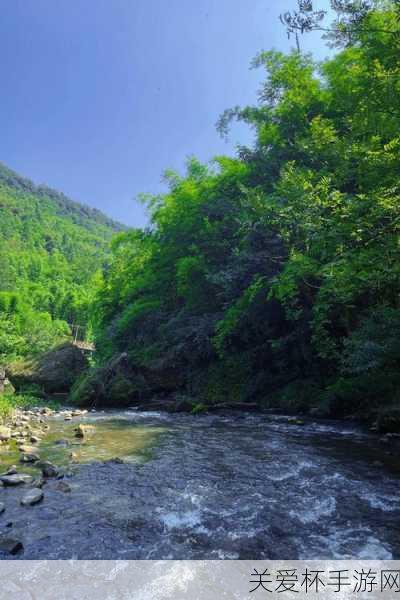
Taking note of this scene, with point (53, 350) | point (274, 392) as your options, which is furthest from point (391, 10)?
point (53, 350)

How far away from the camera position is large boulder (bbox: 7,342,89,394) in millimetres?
22844

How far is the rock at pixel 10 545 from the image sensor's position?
3895 mm

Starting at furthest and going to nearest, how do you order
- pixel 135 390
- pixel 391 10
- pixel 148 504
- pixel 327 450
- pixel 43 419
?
pixel 135 390
pixel 43 419
pixel 391 10
pixel 327 450
pixel 148 504

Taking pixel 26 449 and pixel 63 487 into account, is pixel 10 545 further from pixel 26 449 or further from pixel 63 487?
pixel 26 449

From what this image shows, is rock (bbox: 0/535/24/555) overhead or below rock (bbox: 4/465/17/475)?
overhead

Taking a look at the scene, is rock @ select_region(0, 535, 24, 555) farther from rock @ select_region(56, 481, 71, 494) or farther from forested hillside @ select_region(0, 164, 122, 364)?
forested hillside @ select_region(0, 164, 122, 364)

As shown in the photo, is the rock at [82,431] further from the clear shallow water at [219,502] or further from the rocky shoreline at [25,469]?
the clear shallow water at [219,502]

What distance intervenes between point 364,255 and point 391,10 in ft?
20.0

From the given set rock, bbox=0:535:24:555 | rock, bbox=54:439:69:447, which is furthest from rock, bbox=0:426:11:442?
rock, bbox=0:535:24:555

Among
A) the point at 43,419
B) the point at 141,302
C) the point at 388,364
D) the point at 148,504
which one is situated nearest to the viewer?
the point at 148,504

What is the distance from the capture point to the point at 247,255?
15.2 m

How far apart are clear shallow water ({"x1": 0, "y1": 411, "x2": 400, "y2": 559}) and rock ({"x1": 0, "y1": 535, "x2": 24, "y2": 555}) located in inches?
4.3

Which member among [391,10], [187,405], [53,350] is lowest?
[187,405]

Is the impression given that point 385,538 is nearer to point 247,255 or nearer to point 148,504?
point 148,504
